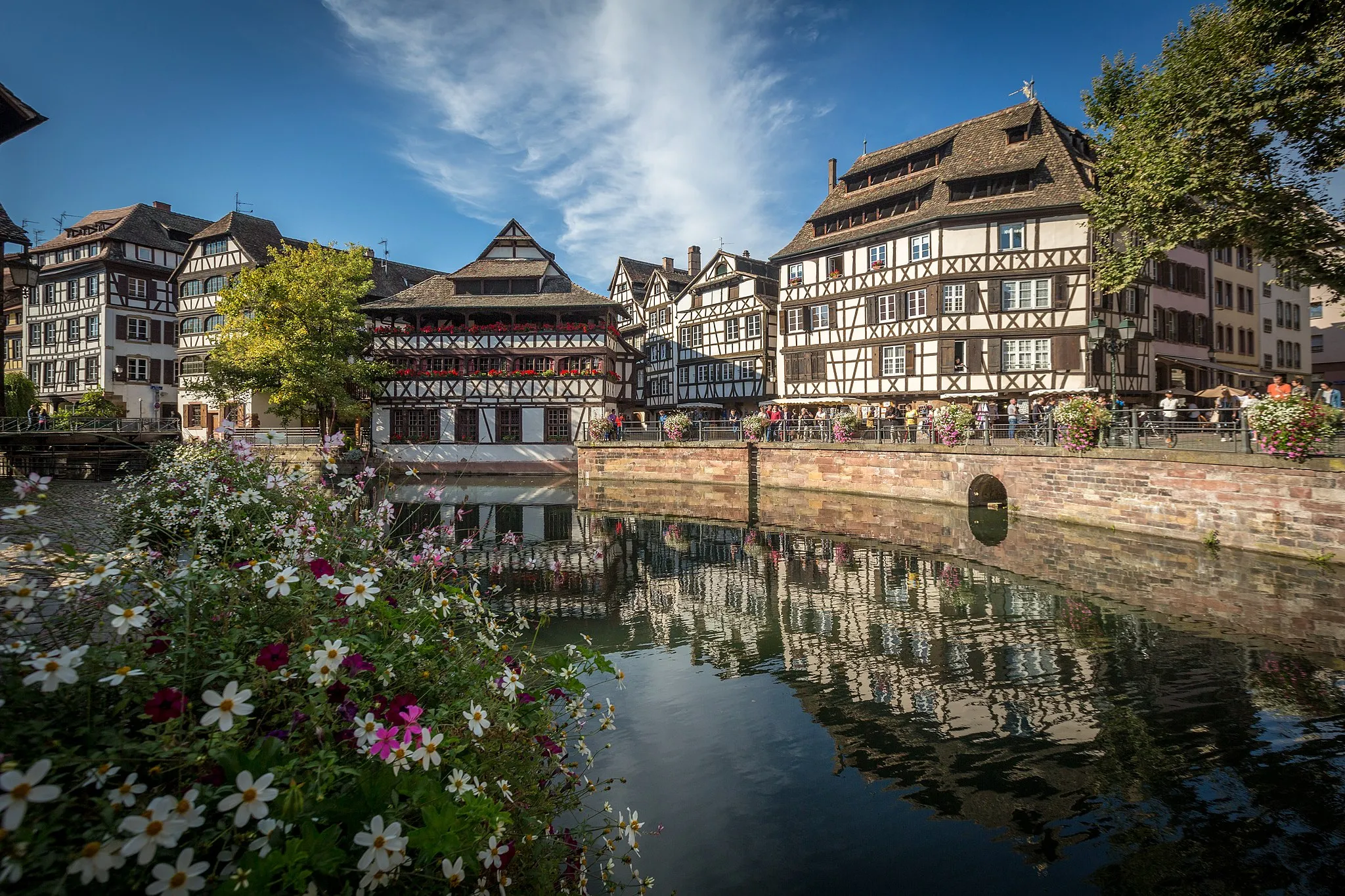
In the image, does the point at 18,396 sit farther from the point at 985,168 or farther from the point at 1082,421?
the point at 985,168

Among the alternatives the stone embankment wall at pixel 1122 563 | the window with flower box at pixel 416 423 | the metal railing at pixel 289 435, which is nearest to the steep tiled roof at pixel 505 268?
the window with flower box at pixel 416 423

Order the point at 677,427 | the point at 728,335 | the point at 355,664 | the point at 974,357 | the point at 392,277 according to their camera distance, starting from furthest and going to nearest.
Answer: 1. the point at 392,277
2. the point at 728,335
3. the point at 677,427
4. the point at 974,357
5. the point at 355,664

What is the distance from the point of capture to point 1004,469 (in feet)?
71.7

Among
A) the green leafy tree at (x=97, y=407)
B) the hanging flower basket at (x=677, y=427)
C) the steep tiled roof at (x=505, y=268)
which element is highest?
the steep tiled roof at (x=505, y=268)

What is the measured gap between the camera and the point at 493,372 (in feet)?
130

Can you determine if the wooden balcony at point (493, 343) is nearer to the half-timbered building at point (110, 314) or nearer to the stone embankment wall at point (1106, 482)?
the stone embankment wall at point (1106, 482)

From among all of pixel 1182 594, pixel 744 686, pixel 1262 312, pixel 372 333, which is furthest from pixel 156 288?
pixel 1262 312

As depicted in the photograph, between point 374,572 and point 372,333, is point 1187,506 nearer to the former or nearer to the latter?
point 374,572

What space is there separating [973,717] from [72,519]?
845 centimetres

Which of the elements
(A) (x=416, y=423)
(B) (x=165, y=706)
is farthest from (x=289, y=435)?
(B) (x=165, y=706)

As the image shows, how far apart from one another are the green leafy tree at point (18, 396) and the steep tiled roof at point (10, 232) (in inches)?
888

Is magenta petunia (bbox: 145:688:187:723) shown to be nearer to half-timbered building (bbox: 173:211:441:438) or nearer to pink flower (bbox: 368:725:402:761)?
pink flower (bbox: 368:725:402:761)

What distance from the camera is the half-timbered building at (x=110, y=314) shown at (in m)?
44.2

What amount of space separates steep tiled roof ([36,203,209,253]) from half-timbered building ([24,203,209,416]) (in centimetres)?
6
